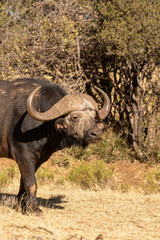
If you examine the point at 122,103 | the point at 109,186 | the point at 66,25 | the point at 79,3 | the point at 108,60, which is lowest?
the point at 109,186

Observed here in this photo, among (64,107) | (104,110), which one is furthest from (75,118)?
(104,110)

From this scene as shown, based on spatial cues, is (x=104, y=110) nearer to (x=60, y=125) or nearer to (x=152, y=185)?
(x=60, y=125)

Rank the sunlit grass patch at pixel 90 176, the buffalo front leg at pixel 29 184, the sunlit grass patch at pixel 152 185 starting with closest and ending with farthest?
the buffalo front leg at pixel 29 184, the sunlit grass patch at pixel 152 185, the sunlit grass patch at pixel 90 176

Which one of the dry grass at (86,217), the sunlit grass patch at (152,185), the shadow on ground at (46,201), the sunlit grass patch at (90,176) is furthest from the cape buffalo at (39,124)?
the sunlit grass patch at (152,185)

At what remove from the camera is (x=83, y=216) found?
6.16 meters

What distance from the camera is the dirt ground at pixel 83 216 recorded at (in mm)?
5051

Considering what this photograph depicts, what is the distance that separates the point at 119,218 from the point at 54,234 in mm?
1453

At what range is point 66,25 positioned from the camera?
10391 millimetres

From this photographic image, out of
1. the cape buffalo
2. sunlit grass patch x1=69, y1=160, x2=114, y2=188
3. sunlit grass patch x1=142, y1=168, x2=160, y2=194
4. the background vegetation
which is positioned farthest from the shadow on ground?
the background vegetation

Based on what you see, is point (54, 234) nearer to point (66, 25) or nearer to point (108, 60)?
point (66, 25)

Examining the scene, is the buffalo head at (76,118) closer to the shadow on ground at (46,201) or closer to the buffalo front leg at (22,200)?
the buffalo front leg at (22,200)

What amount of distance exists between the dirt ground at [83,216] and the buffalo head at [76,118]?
4.06ft

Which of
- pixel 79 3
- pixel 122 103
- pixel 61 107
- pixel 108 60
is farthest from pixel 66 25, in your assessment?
pixel 61 107

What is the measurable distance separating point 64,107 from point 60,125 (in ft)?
1.01
